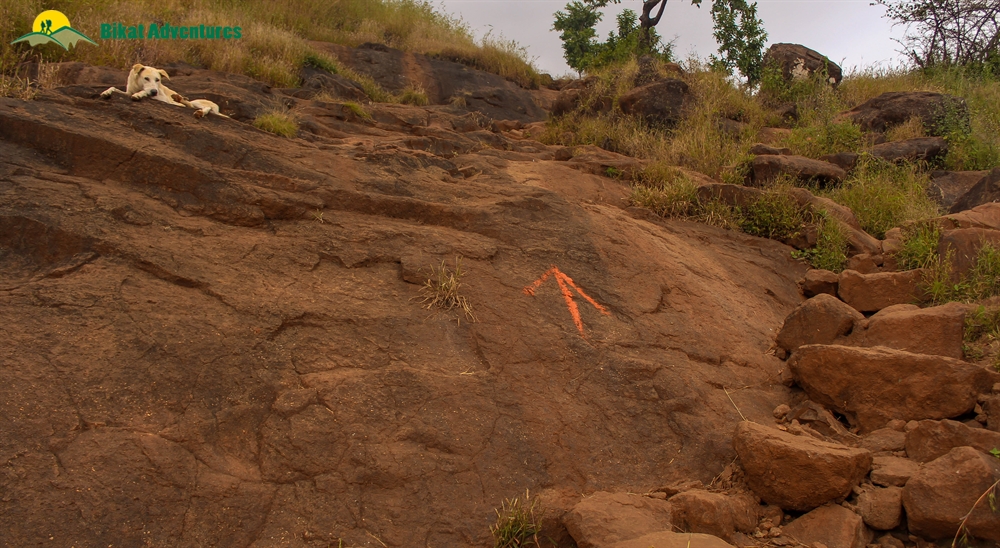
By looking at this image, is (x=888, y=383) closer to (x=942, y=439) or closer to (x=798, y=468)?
(x=942, y=439)

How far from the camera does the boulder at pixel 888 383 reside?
9.80ft

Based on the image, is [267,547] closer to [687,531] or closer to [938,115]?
[687,531]

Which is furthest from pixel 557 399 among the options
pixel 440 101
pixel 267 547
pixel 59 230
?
pixel 440 101

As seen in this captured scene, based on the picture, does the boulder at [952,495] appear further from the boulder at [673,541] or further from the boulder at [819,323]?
the boulder at [819,323]

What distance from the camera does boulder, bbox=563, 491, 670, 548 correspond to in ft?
7.72

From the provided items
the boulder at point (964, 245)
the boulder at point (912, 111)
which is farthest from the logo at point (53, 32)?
the boulder at point (912, 111)

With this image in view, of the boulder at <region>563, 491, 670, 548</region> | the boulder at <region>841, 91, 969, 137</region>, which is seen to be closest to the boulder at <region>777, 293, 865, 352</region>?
the boulder at <region>563, 491, 670, 548</region>

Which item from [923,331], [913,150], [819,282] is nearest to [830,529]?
[923,331]

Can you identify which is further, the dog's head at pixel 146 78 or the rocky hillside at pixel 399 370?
the dog's head at pixel 146 78

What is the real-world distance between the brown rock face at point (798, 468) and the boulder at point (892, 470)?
54 millimetres

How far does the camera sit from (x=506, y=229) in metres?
4.39

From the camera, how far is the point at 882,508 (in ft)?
8.25

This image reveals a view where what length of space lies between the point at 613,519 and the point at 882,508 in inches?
41.1

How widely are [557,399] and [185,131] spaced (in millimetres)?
3039
